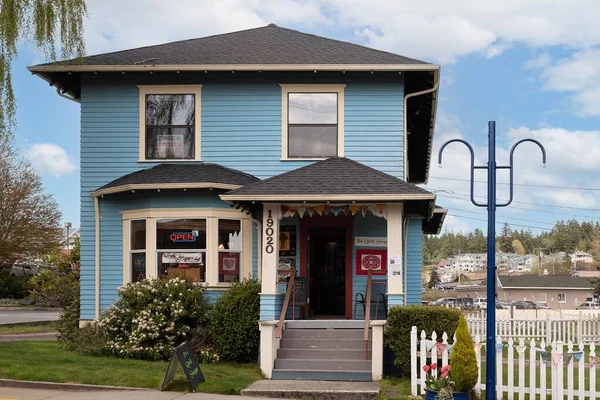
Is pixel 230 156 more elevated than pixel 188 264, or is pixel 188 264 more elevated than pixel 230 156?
pixel 230 156

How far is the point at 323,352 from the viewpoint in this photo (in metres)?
A: 15.2

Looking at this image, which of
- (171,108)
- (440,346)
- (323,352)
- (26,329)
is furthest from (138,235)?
(26,329)

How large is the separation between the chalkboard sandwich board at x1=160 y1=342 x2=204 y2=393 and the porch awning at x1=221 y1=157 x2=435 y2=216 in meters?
3.20

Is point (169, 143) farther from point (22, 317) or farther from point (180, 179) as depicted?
point (22, 317)

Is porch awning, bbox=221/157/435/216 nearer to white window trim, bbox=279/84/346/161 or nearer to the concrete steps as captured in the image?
white window trim, bbox=279/84/346/161

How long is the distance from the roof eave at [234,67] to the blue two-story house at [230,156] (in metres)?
0.03

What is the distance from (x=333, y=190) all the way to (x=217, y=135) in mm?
4048

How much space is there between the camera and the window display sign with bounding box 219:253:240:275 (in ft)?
57.6

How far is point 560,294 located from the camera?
91.2 m

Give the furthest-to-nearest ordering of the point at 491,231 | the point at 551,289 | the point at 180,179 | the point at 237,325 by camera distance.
A: the point at 551,289, the point at 180,179, the point at 237,325, the point at 491,231

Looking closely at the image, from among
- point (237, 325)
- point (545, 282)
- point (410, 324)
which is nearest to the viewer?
point (410, 324)

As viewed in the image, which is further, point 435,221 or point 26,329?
point 26,329

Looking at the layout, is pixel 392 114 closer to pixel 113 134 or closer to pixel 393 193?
pixel 393 193

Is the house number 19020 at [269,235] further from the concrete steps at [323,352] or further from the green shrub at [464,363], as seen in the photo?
the green shrub at [464,363]
